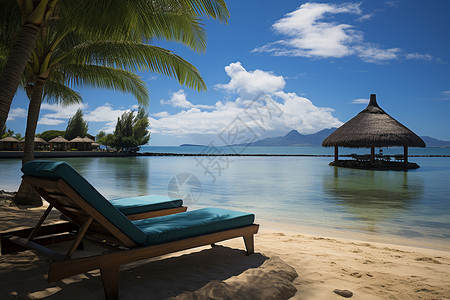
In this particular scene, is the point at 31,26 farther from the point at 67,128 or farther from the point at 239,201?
the point at 67,128

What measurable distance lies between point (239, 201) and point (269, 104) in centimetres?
234

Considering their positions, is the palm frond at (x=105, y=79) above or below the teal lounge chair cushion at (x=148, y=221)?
above

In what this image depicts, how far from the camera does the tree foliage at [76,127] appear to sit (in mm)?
41719

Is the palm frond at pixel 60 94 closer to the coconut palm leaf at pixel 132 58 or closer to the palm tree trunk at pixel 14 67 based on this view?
the coconut palm leaf at pixel 132 58

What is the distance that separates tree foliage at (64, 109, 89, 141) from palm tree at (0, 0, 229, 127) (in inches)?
1584

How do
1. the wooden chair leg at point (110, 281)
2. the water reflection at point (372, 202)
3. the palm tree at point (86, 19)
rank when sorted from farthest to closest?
the water reflection at point (372, 202) < the palm tree at point (86, 19) < the wooden chair leg at point (110, 281)

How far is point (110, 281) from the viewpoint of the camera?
1786 millimetres

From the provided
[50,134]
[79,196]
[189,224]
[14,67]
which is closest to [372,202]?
[189,224]

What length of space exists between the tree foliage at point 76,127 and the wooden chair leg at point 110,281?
145ft

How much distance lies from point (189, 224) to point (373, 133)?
1745cm

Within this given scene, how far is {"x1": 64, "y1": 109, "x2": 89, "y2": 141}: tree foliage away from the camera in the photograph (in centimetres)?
4172

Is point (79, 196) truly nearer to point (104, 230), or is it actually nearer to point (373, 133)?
point (104, 230)

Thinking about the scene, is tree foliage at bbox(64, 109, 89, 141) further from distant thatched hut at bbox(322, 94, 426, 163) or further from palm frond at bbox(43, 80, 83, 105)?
palm frond at bbox(43, 80, 83, 105)

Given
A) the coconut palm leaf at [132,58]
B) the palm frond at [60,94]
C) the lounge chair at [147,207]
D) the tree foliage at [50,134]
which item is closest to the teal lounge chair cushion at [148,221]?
the lounge chair at [147,207]
